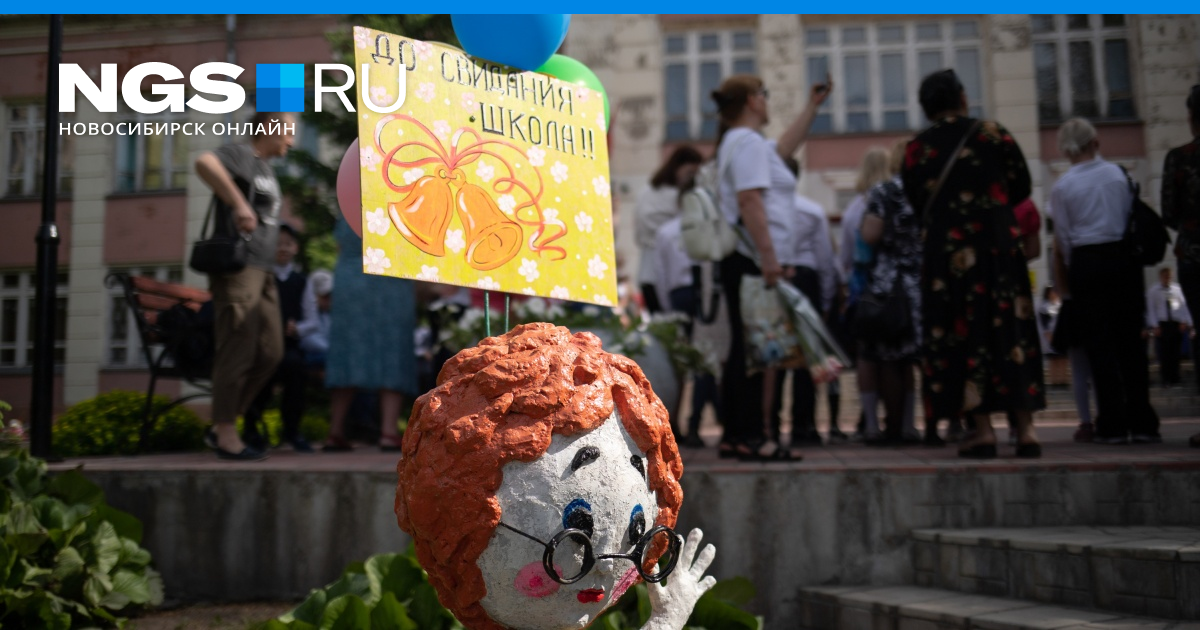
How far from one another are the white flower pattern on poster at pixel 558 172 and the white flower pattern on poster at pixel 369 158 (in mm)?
533

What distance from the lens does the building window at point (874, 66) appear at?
15.8 m

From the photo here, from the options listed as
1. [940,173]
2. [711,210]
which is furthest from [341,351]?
[940,173]

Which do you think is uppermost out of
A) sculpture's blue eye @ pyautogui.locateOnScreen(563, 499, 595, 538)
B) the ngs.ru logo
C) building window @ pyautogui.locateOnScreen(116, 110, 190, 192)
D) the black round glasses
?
building window @ pyautogui.locateOnScreen(116, 110, 190, 192)

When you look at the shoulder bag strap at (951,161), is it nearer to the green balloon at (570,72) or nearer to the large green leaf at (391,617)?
the green balloon at (570,72)

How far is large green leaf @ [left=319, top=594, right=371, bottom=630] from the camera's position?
2.77 metres

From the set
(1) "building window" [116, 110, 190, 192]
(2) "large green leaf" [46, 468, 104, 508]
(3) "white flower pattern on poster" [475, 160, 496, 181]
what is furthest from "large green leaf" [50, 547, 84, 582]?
(1) "building window" [116, 110, 190, 192]

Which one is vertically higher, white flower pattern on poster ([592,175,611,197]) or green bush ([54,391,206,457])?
white flower pattern on poster ([592,175,611,197])

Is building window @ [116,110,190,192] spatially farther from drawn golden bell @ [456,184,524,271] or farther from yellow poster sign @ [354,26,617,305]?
drawn golden bell @ [456,184,524,271]

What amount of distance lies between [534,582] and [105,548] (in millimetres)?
2314

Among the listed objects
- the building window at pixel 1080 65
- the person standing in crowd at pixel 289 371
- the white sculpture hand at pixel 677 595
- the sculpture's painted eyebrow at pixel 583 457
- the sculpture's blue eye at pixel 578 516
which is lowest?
the white sculpture hand at pixel 677 595

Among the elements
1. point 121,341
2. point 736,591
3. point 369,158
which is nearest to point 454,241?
point 369,158

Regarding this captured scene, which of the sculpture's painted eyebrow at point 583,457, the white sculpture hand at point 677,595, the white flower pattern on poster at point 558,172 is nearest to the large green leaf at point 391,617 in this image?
the white sculpture hand at point 677,595

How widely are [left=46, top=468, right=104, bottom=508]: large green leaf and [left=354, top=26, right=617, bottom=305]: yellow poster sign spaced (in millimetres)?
2080

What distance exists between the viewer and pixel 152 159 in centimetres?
1133
